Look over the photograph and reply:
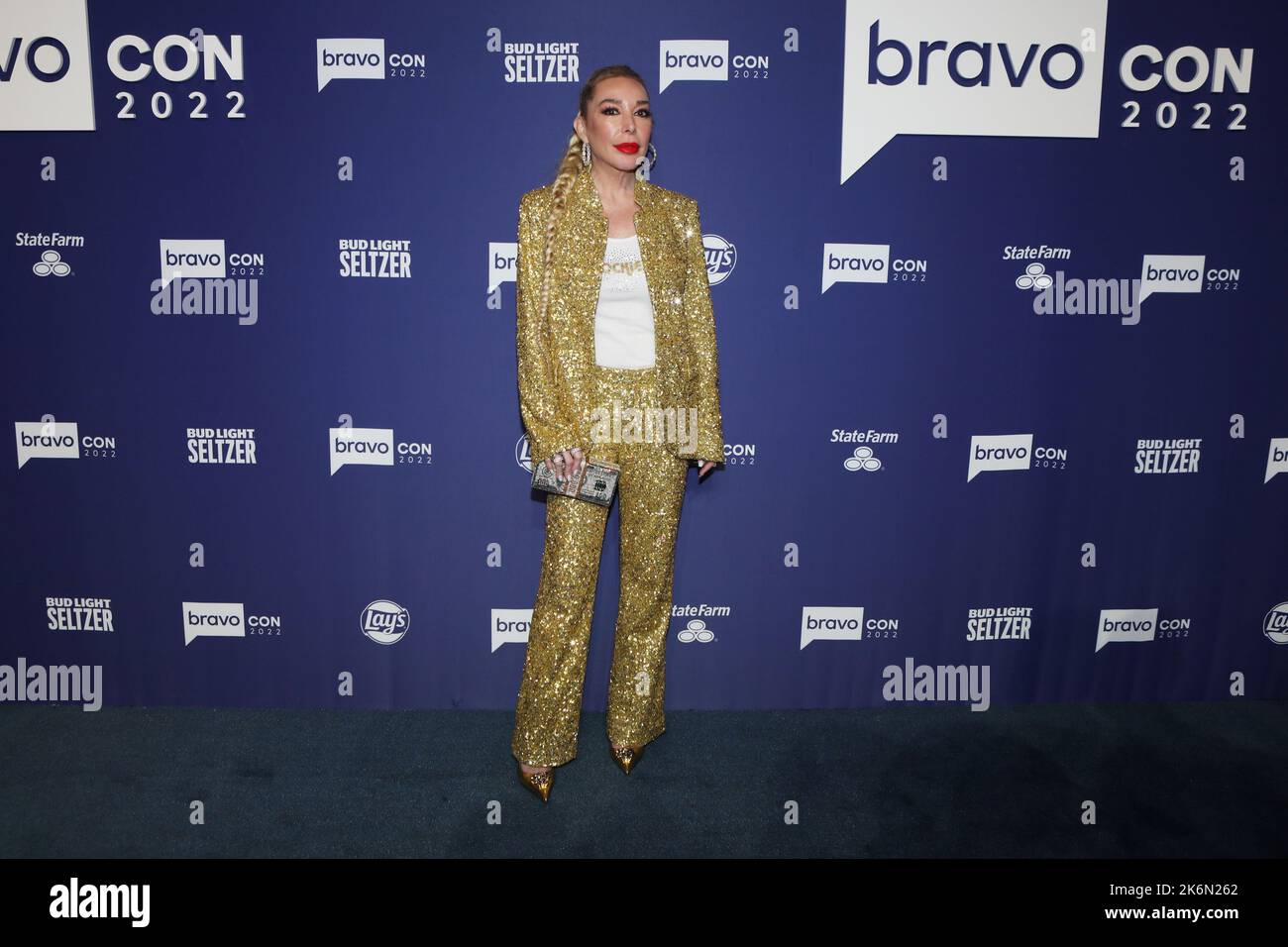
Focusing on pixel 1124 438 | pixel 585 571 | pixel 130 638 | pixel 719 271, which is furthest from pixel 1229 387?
pixel 130 638

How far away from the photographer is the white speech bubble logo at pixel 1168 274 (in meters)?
3.15

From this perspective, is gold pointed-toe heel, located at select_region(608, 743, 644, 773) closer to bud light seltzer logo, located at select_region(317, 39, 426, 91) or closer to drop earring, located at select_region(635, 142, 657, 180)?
drop earring, located at select_region(635, 142, 657, 180)

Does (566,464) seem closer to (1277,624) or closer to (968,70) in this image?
(968,70)

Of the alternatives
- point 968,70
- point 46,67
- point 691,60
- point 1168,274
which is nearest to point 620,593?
point 691,60

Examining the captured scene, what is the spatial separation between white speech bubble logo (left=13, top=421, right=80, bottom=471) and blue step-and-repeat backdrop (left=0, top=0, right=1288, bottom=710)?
13 millimetres

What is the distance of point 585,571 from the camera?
2756mm

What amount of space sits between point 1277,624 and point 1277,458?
25.8 inches

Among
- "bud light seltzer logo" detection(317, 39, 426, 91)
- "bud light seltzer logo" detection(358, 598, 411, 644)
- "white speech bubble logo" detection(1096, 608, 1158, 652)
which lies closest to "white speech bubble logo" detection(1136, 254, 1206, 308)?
"white speech bubble logo" detection(1096, 608, 1158, 652)

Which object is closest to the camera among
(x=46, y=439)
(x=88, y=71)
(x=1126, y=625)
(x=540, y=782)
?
(x=540, y=782)

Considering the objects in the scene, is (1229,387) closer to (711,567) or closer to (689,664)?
(711,567)

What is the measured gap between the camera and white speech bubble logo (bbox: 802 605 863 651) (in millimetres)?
3314

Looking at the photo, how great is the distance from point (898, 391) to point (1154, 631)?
1396 millimetres

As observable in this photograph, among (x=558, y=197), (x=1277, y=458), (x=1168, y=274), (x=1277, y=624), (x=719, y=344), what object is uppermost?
(x=558, y=197)

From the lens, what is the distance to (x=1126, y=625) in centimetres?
338
